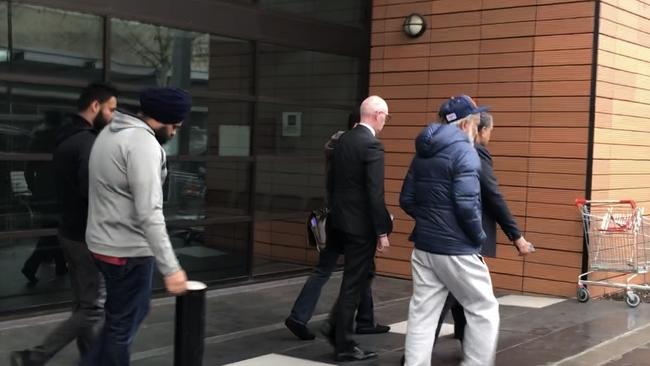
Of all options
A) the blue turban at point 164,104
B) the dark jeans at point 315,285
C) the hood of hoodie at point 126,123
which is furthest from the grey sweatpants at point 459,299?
the hood of hoodie at point 126,123

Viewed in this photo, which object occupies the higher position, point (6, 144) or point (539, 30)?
point (539, 30)

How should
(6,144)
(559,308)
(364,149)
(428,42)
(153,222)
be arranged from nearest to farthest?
(153,222)
(364,149)
(6,144)
(559,308)
(428,42)

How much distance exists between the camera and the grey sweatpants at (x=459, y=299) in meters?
4.44

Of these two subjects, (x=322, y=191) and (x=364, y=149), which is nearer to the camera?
(x=364, y=149)

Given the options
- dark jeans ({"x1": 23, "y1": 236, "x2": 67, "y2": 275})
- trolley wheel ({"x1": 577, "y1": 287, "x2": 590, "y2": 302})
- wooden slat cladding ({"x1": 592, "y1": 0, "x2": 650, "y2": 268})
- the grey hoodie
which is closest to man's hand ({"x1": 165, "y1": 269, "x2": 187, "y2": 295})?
the grey hoodie

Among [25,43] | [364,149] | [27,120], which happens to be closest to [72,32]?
[25,43]

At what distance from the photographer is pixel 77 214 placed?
14.9 feet

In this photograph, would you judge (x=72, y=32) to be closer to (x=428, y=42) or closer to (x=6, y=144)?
(x=6, y=144)

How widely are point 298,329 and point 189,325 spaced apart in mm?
2501

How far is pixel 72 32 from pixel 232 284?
2.94m

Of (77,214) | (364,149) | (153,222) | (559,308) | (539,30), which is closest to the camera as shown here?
(153,222)

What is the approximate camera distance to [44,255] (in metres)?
6.27

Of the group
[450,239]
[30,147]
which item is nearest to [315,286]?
[450,239]

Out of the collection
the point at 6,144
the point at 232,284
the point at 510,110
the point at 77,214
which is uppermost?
the point at 510,110
